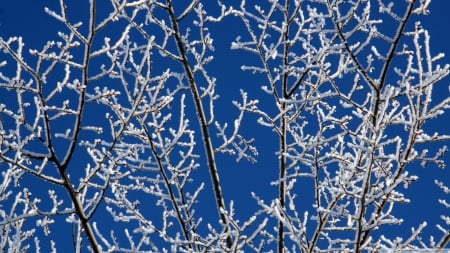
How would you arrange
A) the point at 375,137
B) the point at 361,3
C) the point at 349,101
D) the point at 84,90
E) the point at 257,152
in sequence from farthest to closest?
the point at 257,152
the point at 361,3
the point at 349,101
the point at 84,90
the point at 375,137

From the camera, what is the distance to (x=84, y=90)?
11.1 feet

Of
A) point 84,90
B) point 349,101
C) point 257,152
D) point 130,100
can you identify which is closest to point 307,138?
point 257,152

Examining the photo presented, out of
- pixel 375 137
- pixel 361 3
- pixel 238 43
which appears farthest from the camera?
pixel 238 43

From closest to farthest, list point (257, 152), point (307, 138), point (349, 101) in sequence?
1. point (349, 101)
2. point (257, 152)
3. point (307, 138)

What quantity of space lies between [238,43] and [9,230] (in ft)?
11.0

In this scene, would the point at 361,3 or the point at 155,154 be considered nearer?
the point at 361,3

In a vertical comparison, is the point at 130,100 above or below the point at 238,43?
below

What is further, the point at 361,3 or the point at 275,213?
the point at 361,3

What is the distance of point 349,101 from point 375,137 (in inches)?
45.1

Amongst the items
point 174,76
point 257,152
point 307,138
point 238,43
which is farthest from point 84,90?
point 307,138

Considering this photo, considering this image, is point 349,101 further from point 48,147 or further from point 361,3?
point 48,147

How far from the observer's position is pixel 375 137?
10.1ft

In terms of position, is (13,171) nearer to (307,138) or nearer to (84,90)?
(84,90)

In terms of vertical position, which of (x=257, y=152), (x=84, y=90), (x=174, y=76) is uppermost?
(x=174, y=76)
